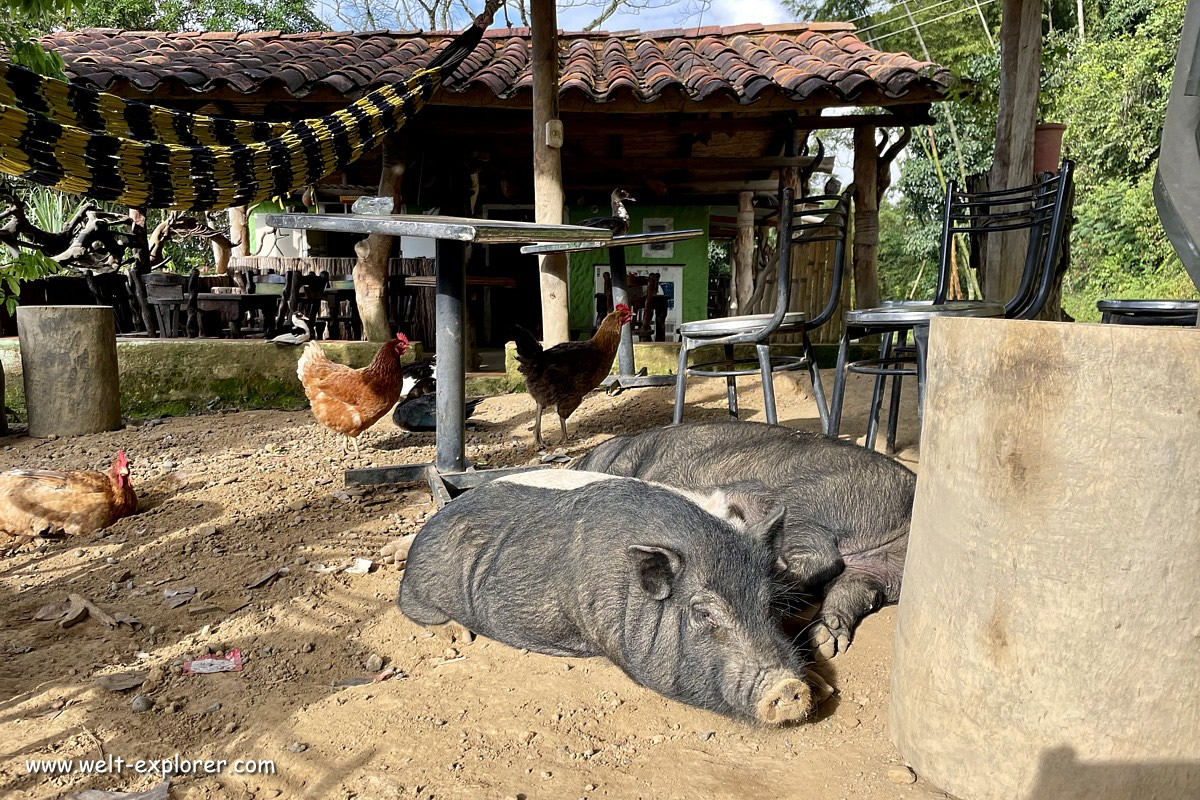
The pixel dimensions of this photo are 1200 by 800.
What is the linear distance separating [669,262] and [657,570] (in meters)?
10.0

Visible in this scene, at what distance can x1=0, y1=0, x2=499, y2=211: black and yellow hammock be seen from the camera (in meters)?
3.13

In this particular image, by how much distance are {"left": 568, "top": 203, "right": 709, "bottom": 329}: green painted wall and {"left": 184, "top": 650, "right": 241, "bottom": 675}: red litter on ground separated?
9.47m

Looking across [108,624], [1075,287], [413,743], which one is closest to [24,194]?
[108,624]

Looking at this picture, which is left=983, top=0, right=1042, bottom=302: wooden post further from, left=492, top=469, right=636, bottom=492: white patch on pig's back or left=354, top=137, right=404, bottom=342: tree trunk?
left=354, top=137, right=404, bottom=342: tree trunk

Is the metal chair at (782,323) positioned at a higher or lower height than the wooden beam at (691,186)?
lower

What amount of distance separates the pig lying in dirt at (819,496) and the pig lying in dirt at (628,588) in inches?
11.8

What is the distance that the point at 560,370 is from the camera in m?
5.14

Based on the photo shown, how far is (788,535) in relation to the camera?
108 inches

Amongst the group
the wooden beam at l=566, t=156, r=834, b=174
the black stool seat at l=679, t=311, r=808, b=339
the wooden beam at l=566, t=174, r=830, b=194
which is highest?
the wooden beam at l=566, t=156, r=834, b=174

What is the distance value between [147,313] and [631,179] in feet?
19.2

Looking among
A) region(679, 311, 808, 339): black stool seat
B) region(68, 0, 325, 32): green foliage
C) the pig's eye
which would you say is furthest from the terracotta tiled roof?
region(68, 0, 325, 32): green foliage

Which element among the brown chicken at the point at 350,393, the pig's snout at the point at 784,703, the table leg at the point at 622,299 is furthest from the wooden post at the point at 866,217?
the pig's snout at the point at 784,703

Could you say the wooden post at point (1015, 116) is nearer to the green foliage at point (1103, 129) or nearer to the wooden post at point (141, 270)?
the wooden post at point (141, 270)

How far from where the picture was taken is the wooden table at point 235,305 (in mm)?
8133
